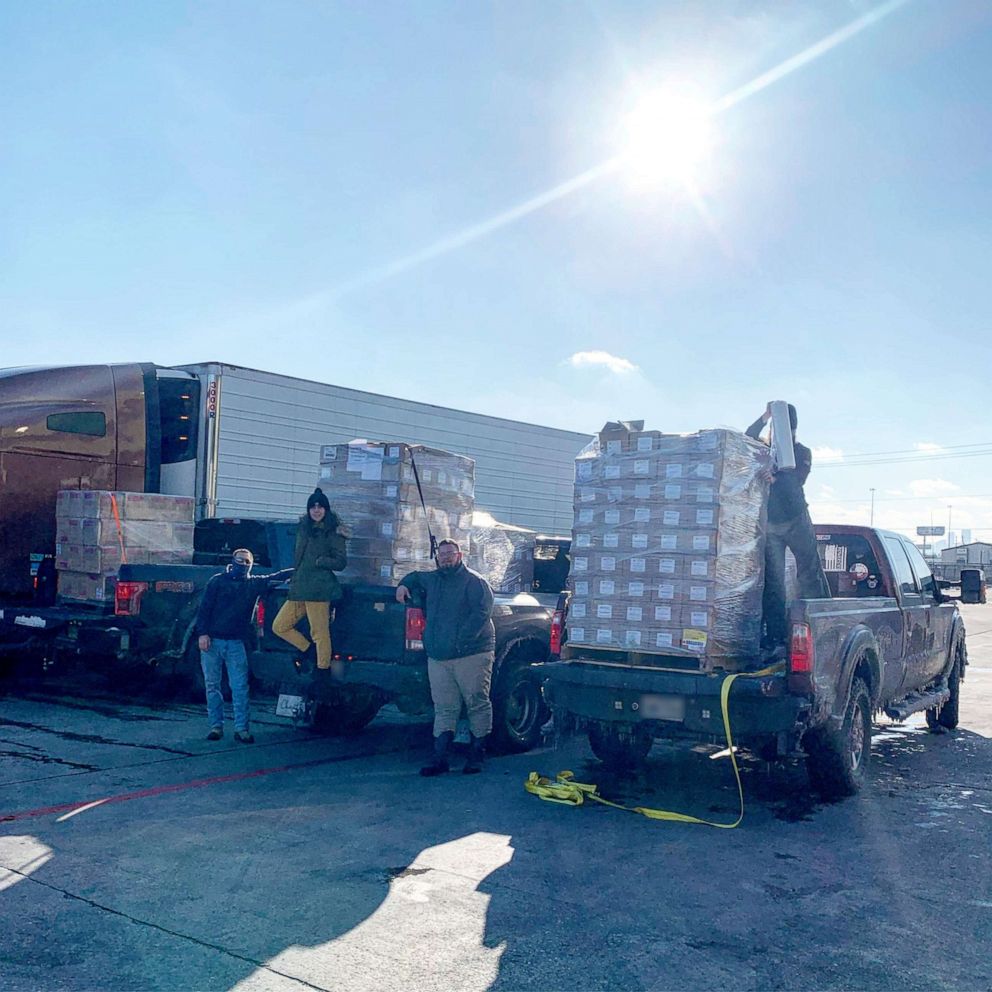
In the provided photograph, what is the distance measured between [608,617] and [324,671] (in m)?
2.52

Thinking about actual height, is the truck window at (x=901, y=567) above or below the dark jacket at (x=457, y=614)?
above

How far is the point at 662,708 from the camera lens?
6.84 metres

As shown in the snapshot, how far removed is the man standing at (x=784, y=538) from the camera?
7.45 meters

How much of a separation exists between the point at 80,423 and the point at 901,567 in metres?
8.71

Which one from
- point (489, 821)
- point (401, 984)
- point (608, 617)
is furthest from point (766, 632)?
point (401, 984)

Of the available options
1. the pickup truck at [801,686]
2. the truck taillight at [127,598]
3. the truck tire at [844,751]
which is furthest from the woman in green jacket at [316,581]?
the truck tire at [844,751]

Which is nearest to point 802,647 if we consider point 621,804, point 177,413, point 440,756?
point 621,804

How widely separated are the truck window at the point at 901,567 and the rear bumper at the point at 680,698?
2847 mm

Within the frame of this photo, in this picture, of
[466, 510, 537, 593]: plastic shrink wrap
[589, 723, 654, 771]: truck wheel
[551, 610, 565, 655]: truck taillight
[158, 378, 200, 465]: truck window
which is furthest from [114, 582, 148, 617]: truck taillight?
[589, 723, 654, 771]: truck wheel

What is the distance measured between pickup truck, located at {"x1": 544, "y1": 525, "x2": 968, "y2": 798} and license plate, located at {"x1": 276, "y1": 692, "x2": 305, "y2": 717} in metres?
2.14

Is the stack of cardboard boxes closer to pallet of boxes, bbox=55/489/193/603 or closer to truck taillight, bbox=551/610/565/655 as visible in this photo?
truck taillight, bbox=551/610/565/655

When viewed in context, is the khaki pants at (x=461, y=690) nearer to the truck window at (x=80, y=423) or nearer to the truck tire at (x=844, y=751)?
the truck tire at (x=844, y=751)

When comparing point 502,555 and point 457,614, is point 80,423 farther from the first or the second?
point 457,614

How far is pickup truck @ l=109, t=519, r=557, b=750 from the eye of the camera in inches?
329
